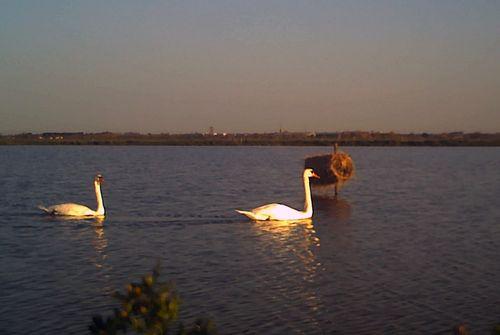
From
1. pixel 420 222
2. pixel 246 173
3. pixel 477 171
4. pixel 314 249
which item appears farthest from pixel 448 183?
pixel 314 249

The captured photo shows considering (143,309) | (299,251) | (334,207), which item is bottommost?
(334,207)

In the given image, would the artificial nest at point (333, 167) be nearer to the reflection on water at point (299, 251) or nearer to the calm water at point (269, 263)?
the calm water at point (269, 263)

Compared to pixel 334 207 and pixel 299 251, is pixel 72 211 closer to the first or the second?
pixel 299 251

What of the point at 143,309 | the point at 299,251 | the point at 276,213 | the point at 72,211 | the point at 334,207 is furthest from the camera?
the point at 334,207

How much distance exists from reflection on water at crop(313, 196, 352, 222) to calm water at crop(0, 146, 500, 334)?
0.17 ft

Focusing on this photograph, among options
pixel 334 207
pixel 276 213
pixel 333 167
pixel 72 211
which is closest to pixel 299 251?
pixel 276 213

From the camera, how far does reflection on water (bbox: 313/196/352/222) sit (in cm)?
1736

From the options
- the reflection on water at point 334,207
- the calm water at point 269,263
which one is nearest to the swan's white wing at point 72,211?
the calm water at point 269,263

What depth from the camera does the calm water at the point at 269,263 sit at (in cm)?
826

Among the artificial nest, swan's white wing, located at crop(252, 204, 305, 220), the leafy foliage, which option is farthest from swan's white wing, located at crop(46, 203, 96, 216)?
the leafy foliage

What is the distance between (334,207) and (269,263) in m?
8.61

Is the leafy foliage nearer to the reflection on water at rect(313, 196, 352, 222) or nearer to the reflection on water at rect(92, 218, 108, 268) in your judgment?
the reflection on water at rect(92, 218, 108, 268)

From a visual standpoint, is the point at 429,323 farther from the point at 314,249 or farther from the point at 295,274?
the point at 314,249

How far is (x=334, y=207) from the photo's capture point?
→ 19.5 meters
